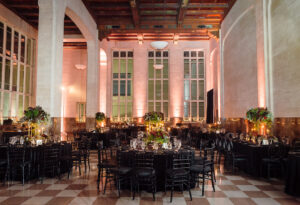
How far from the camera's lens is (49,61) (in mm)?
7734

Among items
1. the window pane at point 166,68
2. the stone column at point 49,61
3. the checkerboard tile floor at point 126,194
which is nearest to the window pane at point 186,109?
the window pane at point 166,68

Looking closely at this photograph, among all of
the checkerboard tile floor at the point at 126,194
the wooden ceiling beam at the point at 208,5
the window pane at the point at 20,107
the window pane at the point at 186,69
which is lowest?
the checkerboard tile floor at the point at 126,194

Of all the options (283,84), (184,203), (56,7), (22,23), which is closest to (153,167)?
(184,203)

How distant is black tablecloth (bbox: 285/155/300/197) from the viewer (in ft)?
13.5

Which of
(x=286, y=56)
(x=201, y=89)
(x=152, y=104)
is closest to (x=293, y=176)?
(x=286, y=56)

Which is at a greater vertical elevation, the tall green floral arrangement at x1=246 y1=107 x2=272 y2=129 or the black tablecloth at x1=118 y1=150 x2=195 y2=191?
the tall green floral arrangement at x1=246 y1=107 x2=272 y2=129

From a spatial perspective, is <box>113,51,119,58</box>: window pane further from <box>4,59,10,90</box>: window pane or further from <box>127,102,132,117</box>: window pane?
<box>4,59,10,90</box>: window pane

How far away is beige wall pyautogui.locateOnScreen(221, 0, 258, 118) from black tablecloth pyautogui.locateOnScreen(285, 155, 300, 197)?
449cm

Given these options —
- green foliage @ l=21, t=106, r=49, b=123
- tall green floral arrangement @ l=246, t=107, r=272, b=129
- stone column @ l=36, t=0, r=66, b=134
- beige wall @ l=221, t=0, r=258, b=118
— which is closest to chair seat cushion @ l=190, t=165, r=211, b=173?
tall green floral arrangement @ l=246, t=107, r=272, b=129

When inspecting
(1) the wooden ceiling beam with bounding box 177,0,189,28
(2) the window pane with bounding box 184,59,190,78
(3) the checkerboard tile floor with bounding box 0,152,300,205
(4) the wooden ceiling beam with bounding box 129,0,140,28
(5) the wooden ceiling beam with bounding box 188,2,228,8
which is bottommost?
(3) the checkerboard tile floor with bounding box 0,152,300,205

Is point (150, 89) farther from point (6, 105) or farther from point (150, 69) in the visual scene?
point (6, 105)

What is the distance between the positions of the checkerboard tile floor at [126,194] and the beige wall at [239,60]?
177 inches

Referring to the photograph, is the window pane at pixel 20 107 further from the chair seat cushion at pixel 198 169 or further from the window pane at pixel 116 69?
the chair seat cushion at pixel 198 169

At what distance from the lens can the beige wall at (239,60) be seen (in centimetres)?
889
